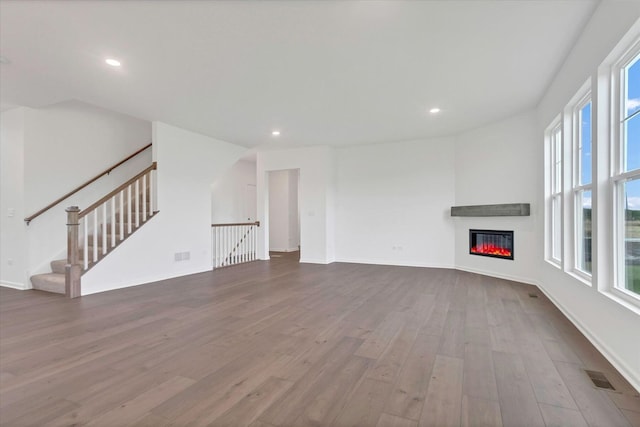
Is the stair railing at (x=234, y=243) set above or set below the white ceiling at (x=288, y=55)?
below

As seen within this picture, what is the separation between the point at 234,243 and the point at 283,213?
3003 mm

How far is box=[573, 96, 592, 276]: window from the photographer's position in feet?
9.53

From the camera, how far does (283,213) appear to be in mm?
9648

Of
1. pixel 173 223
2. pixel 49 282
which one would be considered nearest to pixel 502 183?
pixel 173 223

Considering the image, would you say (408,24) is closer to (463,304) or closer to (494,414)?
(494,414)

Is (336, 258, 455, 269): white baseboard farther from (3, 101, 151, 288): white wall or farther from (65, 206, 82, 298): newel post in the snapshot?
(3, 101, 151, 288): white wall

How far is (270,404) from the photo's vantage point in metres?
1.64

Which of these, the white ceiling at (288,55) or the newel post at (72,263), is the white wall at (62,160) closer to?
the white ceiling at (288,55)

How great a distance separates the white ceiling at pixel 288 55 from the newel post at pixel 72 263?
1688mm

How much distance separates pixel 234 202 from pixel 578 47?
7.87 metres

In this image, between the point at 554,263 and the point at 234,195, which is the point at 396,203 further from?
the point at 234,195

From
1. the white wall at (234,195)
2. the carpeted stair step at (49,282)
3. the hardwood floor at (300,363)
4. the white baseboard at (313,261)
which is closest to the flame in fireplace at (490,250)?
the hardwood floor at (300,363)

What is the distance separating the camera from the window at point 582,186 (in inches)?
114

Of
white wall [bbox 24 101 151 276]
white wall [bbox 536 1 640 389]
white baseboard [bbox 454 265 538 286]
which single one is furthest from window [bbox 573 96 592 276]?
white wall [bbox 24 101 151 276]
